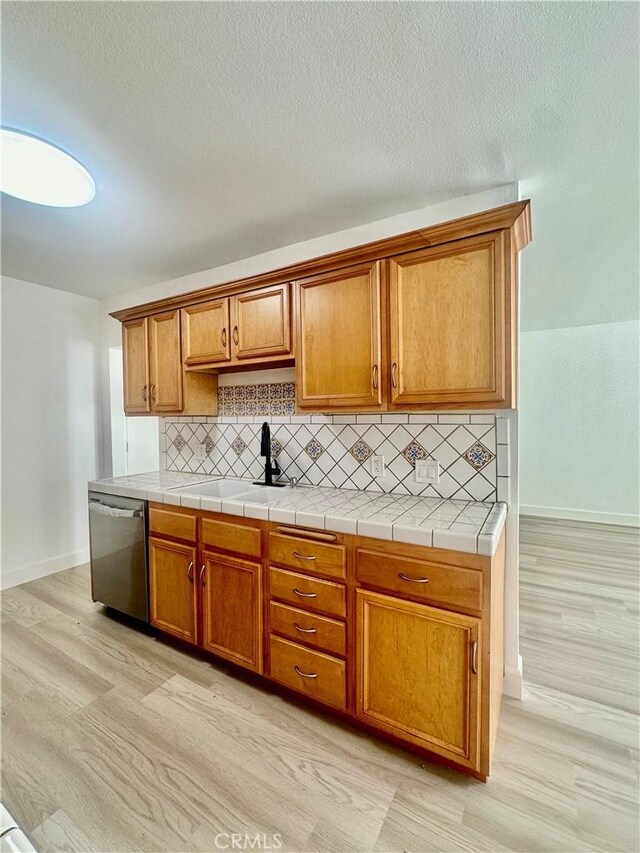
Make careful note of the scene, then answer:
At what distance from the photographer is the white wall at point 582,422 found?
444cm

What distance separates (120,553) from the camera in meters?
2.43

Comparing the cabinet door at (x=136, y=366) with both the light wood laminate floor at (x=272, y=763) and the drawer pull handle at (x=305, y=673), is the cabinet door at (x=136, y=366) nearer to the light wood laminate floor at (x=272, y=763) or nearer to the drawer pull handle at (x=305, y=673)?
the light wood laminate floor at (x=272, y=763)

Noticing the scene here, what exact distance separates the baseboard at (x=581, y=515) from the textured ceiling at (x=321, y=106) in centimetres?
373

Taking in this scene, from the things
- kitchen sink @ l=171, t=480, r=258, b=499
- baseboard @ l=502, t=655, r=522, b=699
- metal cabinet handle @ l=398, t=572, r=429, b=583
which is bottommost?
baseboard @ l=502, t=655, r=522, b=699

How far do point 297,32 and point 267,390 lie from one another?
5.92ft

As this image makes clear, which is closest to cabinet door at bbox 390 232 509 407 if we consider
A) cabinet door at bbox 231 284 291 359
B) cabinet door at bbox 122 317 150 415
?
cabinet door at bbox 231 284 291 359

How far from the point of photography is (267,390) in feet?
8.56

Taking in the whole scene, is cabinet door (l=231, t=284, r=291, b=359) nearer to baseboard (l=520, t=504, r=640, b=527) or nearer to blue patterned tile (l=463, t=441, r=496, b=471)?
blue patterned tile (l=463, t=441, r=496, b=471)

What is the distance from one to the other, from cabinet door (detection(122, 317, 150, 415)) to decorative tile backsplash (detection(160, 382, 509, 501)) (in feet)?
1.16

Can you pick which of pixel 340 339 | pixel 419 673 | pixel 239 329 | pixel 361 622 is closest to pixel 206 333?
pixel 239 329

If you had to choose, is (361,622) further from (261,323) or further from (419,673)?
(261,323)

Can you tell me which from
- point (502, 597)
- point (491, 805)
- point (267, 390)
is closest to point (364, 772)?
point (491, 805)

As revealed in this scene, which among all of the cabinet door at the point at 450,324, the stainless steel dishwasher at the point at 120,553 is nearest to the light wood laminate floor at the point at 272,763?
the stainless steel dishwasher at the point at 120,553

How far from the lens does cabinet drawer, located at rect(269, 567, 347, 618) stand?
5.29 feet
